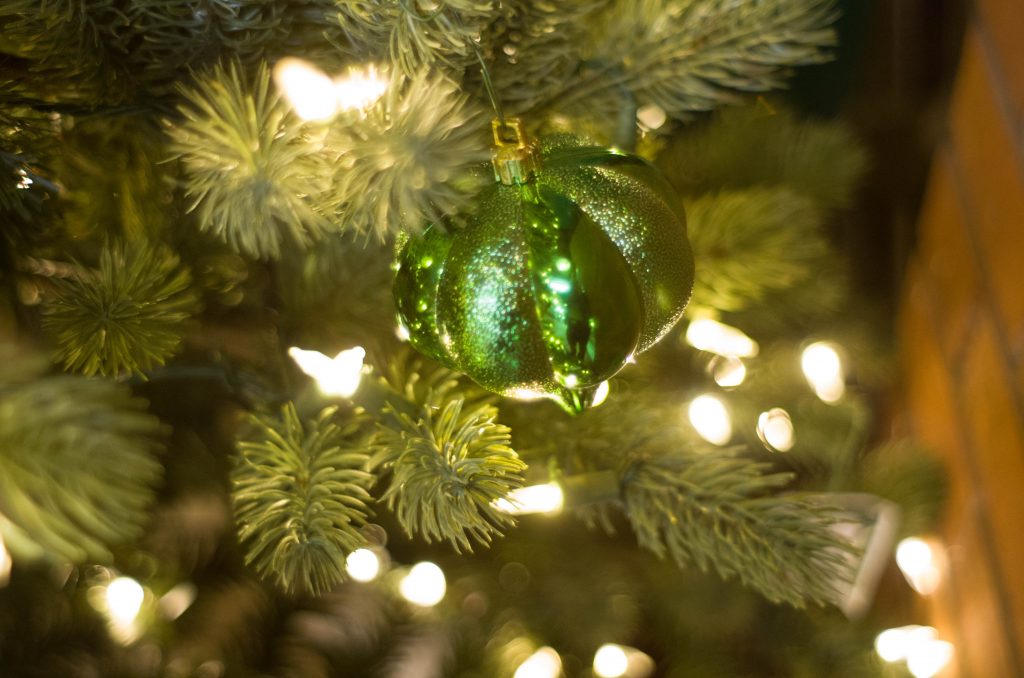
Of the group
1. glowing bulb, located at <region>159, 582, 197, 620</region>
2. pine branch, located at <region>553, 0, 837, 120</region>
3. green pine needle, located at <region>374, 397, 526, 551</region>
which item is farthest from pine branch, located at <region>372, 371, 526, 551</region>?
glowing bulb, located at <region>159, 582, 197, 620</region>

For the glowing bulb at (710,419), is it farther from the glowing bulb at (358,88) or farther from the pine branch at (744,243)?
the glowing bulb at (358,88)

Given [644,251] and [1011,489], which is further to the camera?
[1011,489]

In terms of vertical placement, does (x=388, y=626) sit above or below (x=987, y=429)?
below

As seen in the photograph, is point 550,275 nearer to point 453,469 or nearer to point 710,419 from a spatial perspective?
point 453,469

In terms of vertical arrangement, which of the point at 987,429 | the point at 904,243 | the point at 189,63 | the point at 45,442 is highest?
the point at 904,243

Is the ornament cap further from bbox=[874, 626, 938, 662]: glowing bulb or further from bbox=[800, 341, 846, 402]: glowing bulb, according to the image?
bbox=[874, 626, 938, 662]: glowing bulb

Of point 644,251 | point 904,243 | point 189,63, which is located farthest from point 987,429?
point 189,63

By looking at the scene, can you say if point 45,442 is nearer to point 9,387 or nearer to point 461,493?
point 9,387
